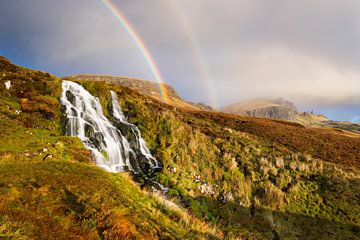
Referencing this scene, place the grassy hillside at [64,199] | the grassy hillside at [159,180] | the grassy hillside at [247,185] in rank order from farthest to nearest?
the grassy hillside at [247,185]
the grassy hillside at [159,180]
the grassy hillside at [64,199]

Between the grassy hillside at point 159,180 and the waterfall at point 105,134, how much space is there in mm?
861

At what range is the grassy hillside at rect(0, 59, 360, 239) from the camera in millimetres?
7281

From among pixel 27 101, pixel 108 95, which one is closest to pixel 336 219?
pixel 108 95

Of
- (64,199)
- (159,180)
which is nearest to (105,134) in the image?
(159,180)

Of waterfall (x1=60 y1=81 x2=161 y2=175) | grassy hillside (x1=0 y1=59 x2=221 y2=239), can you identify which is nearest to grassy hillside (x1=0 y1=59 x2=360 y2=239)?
grassy hillside (x1=0 y1=59 x2=221 y2=239)

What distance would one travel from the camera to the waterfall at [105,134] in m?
17.0

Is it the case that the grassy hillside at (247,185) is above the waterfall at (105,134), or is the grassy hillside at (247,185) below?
below

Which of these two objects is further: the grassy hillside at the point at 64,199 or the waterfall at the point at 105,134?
the waterfall at the point at 105,134

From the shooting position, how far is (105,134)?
18797mm

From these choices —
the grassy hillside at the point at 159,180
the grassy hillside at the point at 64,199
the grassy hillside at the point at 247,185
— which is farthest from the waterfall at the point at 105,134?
the grassy hillside at the point at 64,199

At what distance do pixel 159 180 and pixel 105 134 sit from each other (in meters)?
5.59

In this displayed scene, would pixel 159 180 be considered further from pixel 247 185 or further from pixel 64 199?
pixel 64 199

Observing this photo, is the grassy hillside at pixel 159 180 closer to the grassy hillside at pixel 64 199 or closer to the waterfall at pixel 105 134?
the grassy hillside at pixel 64 199

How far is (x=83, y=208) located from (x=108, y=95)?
17.3 metres
